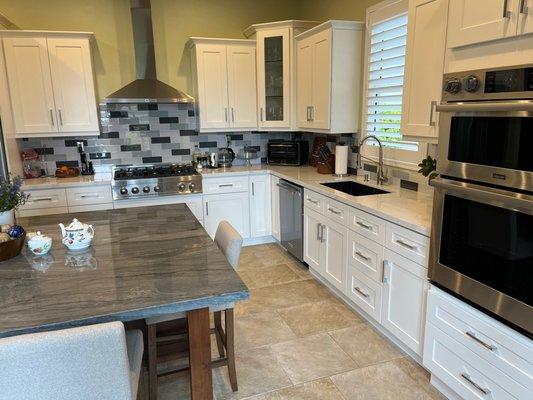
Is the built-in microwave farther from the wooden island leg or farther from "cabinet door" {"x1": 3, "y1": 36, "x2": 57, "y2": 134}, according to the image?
the wooden island leg

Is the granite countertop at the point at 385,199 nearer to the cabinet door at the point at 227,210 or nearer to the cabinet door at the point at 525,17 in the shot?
the cabinet door at the point at 227,210

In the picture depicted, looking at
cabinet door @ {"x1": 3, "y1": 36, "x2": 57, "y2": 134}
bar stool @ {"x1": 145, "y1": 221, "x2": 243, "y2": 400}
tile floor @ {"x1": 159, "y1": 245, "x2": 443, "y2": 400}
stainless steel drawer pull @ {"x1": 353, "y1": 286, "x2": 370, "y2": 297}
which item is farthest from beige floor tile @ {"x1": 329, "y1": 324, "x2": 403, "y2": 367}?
cabinet door @ {"x1": 3, "y1": 36, "x2": 57, "y2": 134}

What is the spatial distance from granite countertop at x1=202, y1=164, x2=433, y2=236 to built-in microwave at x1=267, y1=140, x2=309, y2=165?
0.38 m

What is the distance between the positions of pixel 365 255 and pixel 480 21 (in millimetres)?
1524

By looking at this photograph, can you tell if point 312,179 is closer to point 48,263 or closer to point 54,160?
point 48,263

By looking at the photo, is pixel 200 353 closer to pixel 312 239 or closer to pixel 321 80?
pixel 312 239

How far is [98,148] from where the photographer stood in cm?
422

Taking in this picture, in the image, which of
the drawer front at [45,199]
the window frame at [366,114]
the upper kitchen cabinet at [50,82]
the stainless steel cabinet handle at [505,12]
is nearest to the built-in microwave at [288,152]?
the window frame at [366,114]

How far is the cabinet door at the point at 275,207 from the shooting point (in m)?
4.18

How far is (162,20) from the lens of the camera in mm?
4191

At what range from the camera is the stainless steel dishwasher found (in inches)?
143

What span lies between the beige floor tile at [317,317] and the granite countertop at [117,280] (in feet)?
3.73

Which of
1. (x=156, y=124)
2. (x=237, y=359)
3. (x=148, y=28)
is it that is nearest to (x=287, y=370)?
(x=237, y=359)

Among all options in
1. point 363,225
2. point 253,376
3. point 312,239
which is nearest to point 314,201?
point 312,239
